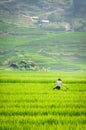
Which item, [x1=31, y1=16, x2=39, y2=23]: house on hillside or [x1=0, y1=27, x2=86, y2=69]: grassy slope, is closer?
[x1=0, y1=27, x2=86, y2=69]: grassy slope

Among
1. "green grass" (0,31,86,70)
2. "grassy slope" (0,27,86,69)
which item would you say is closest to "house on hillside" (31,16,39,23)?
"grassy slope" (0,27,86,69)

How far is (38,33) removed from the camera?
13475 cm

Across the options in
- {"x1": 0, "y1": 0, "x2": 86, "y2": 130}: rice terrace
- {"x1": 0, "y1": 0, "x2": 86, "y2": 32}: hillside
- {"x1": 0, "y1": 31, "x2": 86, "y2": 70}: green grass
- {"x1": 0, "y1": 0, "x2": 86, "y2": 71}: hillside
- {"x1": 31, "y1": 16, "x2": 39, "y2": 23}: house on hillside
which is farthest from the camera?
{"x1": 31, "y1": 16, "x2": 39, "y2": 23}: house on hillside

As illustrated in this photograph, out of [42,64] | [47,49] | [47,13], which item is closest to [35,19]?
[47,13]

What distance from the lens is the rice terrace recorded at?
389 inches

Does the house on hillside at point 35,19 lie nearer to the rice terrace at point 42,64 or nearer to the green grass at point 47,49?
the rice terrace at point 42,64

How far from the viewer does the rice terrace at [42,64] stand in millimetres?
9883

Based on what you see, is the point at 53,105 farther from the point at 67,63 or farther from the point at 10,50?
the point at 10,50

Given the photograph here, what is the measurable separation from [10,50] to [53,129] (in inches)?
4144

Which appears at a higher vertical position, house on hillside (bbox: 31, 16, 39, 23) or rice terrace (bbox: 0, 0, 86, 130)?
house on hillside (bbox: 31, 16, 39, 23)

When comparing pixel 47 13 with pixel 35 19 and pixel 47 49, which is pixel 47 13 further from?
pixel 47 49

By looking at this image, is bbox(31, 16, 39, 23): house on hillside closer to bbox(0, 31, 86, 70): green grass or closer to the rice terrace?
the rice terrace

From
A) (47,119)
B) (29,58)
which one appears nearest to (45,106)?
(47,119)

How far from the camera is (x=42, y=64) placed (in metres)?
95.6
